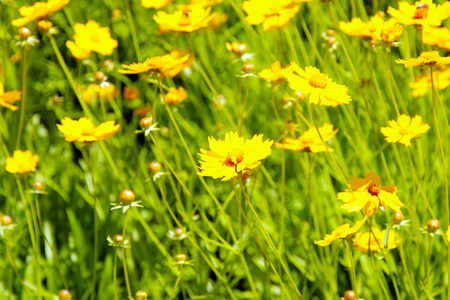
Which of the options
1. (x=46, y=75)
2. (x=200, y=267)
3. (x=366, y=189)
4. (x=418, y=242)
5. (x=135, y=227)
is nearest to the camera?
(x=366, y=189)

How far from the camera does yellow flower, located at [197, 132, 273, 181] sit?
0.78 meters

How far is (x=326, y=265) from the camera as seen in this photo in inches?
45.1

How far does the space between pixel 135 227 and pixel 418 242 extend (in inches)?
24.4

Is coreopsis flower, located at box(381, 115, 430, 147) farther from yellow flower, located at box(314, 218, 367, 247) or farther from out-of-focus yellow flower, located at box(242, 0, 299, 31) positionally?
out-of-focus yellow flower, located at box(242, 0, 299, 31)

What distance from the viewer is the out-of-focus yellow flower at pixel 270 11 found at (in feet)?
4.39

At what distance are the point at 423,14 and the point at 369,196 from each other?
0.45 meters

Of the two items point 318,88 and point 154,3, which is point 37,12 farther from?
point 318,88

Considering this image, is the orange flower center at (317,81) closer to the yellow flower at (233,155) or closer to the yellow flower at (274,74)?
the yellow flower at (233,155)

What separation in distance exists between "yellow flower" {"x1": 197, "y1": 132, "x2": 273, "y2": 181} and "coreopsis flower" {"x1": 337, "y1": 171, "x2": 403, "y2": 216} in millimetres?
137

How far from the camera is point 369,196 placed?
0.82 metres

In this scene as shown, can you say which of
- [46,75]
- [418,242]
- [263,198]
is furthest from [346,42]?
[46,75]

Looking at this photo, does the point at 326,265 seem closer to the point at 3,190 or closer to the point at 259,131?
the point at 259,131

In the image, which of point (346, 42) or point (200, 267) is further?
point (346, 42)

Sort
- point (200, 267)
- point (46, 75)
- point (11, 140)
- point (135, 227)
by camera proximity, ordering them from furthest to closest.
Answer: point (46, 75) < point (11, 140) < point (135, 227) < point (200, 267)
